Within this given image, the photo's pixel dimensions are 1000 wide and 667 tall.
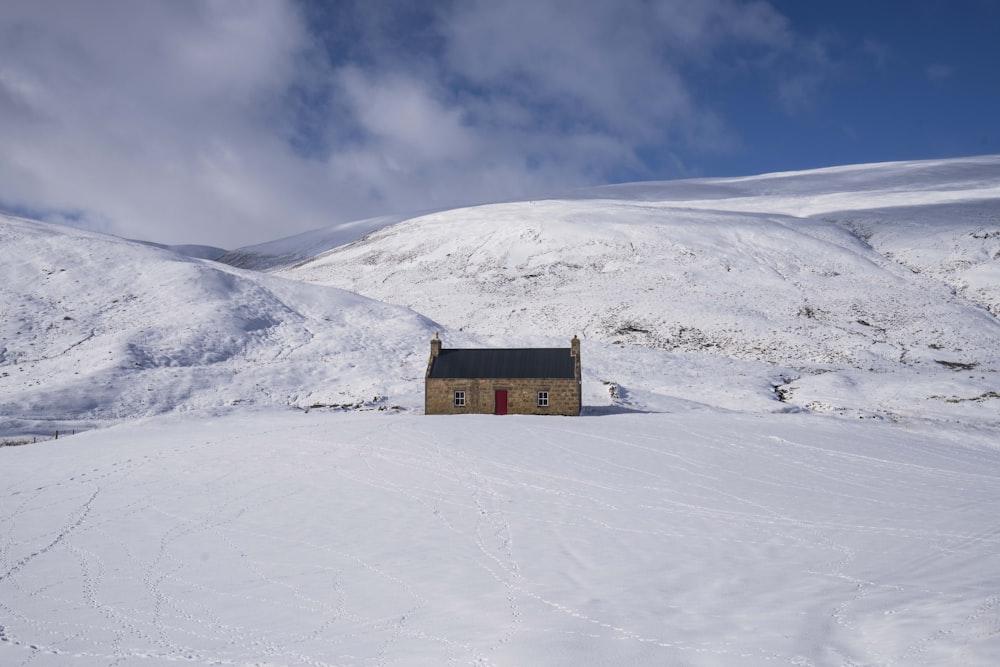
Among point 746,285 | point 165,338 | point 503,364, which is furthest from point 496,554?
point 746,285

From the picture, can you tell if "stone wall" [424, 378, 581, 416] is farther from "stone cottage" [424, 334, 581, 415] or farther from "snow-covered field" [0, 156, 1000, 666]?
"snow-covered field" [0, 156, 1000, 666]

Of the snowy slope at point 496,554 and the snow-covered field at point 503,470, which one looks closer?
the snowy slope at point 496,554

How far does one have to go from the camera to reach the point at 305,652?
8391mm

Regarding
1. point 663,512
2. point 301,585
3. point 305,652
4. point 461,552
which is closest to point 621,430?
point 663,512

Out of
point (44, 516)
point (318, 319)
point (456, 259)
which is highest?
point (456, 259)

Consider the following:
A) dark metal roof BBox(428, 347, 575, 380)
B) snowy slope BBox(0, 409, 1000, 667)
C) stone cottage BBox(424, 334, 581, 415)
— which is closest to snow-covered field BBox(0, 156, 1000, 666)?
snowy slope BBox(0, 409, 1000, 667)

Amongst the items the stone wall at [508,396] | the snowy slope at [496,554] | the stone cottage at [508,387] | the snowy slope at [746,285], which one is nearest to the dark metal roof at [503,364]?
the stone cottage at [508,387]

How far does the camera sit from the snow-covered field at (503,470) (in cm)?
902

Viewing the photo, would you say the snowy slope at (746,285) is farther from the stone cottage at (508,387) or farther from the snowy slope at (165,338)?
the snowy slope at (165,338)

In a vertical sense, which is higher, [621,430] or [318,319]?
[318,319]

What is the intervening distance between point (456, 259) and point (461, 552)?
80.8 m

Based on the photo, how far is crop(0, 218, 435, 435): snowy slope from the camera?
1575 inches

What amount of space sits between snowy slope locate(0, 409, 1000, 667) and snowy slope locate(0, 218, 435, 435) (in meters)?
13.9

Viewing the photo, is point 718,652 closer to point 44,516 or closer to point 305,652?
point 305,652
